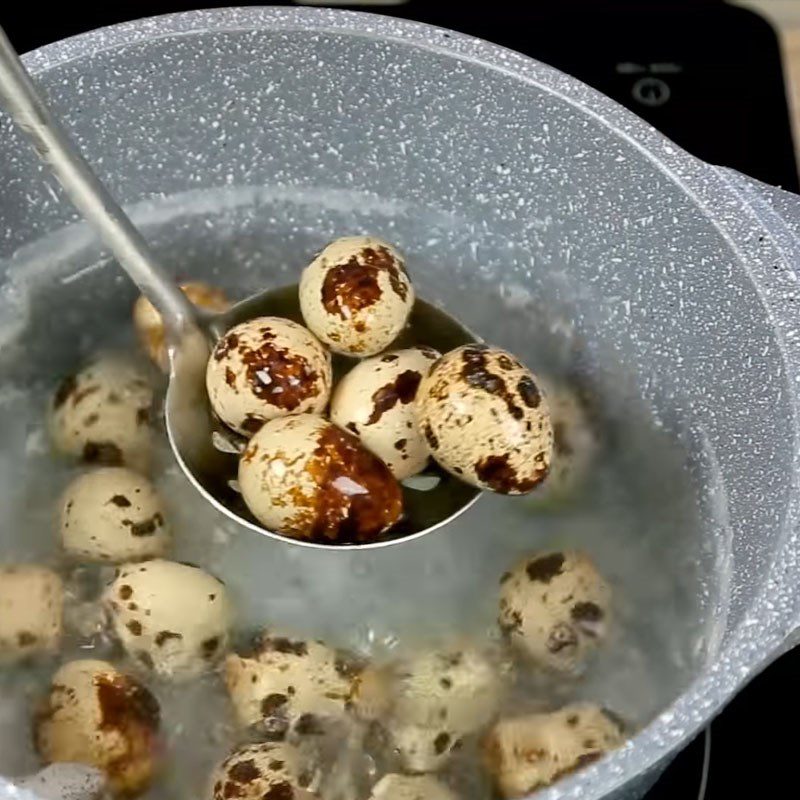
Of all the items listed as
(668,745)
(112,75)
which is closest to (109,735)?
(668,745)

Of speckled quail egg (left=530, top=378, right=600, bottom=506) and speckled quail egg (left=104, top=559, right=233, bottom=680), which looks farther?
speckled quail egg (left=530, top=378, right=600, bottom=506)

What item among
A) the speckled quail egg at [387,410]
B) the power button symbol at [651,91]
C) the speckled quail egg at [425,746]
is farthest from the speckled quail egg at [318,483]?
the power button symbol at [651,91]

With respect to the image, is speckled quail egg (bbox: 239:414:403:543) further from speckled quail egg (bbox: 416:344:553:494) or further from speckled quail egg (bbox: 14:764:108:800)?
speckled quail egg (bbox: 14:764:108:800)

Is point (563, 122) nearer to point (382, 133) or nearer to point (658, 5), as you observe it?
point (382, 133)

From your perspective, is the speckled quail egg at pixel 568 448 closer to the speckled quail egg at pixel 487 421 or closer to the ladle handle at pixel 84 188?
the speckled quail egg at pixel 487 421

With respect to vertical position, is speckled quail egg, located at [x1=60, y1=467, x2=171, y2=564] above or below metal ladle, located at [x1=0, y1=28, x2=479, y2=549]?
below

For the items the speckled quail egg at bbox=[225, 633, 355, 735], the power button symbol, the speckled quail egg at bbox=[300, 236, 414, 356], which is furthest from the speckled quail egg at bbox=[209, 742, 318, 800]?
the power button symbol

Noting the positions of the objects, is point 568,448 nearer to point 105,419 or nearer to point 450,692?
point 450,692
